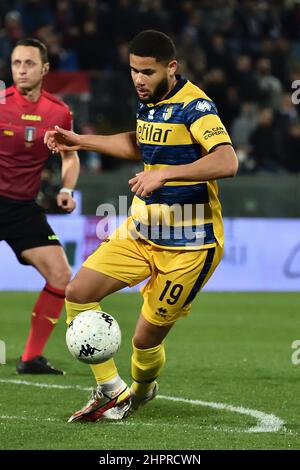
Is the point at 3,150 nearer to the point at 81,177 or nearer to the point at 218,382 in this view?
the point at 218,382

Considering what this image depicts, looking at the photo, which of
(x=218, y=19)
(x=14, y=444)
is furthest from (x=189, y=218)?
(x=218, y=19)

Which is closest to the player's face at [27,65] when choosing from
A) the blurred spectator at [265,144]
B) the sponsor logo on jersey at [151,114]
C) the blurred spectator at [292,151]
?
the sponsor logo on jersey at [151,114]

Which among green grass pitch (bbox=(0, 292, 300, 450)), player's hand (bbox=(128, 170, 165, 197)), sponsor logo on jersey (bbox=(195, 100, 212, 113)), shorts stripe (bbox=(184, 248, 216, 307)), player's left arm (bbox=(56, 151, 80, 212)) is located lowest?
green grass pitch (bbox=(0, 292, 300, 450))

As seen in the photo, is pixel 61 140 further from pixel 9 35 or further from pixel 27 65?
pixel 9 35

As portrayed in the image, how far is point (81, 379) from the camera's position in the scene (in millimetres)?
7848

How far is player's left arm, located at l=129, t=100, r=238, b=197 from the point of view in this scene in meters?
5.60

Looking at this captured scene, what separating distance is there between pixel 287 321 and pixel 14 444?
6589 mm

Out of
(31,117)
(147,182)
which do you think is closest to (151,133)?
(147,182)

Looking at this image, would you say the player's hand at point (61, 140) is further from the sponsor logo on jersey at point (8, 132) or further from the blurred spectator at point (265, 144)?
the blurred spectator at point (265, 144)

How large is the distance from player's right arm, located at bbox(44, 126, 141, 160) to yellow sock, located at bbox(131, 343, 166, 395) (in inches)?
47.2

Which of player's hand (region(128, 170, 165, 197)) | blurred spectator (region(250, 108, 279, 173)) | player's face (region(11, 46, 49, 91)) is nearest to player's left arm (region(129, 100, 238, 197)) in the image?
player's hand (region(128, 170, 165, 197))

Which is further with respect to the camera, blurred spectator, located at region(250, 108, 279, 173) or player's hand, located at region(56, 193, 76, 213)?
blurred spectator, located at region(250, 108, 279, 173)

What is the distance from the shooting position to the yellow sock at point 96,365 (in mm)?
6215

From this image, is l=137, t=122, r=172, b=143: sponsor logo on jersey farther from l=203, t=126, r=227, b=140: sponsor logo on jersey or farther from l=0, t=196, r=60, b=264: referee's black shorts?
l=0, t=196, r=60, b=264: referee's black shorts
